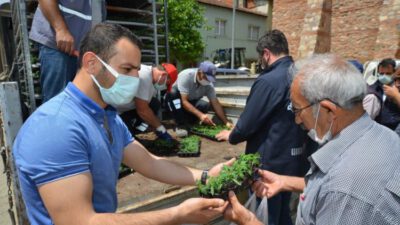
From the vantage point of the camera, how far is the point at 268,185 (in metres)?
2.46

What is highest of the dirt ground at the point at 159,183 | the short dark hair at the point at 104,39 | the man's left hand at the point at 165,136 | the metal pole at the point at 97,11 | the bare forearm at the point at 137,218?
the metal pole at the point at 97,11

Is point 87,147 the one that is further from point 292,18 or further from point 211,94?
point 292,18

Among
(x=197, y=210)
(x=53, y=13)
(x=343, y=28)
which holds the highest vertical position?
(x=343, y=28)

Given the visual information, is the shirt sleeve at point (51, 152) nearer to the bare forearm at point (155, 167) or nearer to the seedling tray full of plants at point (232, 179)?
the bare forearm at point (155, 167)

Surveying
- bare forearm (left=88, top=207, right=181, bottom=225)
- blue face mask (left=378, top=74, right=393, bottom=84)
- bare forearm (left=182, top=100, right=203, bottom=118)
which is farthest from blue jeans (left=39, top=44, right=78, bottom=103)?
blue face mask (left=378, top=74, right=393, bottom=84)

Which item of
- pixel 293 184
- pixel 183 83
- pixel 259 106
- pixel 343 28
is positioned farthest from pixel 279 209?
pixel 343 28

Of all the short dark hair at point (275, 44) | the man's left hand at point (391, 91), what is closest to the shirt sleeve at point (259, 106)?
the short dark hair at point (275, 44)

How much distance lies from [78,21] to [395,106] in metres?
4.38

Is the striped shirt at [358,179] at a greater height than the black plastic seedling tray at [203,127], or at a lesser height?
greater

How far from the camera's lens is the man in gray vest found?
10.2 ft

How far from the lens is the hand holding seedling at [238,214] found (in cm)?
193

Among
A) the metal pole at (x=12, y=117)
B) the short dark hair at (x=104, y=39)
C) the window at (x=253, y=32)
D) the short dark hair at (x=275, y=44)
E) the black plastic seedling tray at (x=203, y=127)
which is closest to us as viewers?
the short dark hair at (x=104, y=39)

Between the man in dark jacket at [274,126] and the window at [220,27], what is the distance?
2522 cm

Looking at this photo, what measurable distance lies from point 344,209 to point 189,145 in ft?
9.74
